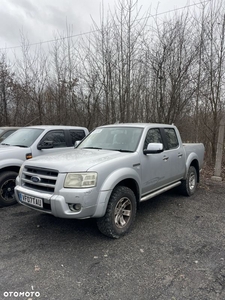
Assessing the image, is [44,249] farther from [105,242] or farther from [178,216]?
[178,216]

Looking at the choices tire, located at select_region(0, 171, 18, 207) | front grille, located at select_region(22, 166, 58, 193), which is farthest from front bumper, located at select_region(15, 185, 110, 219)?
tire, located at select_region(0, 171, 18, 207)

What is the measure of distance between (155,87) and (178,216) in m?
7.52

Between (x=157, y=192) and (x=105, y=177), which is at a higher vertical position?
(x=105, y=177)

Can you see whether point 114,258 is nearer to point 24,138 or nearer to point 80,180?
point 80,180

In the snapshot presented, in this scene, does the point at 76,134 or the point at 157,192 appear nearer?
Answer: the point at 157,192

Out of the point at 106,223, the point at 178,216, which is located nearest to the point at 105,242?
the point at 106,223

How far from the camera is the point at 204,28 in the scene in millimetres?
8617

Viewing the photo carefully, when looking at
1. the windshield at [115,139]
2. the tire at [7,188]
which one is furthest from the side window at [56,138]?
the windshield at [115,139]

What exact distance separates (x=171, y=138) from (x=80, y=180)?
283 cm

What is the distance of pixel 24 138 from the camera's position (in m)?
5.43

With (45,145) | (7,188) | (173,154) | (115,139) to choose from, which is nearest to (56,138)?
(45,145)

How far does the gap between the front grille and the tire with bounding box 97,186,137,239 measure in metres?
0.88

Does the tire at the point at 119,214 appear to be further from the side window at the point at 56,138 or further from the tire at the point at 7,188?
the side window at the point at 56,138

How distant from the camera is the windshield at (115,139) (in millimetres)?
3979
